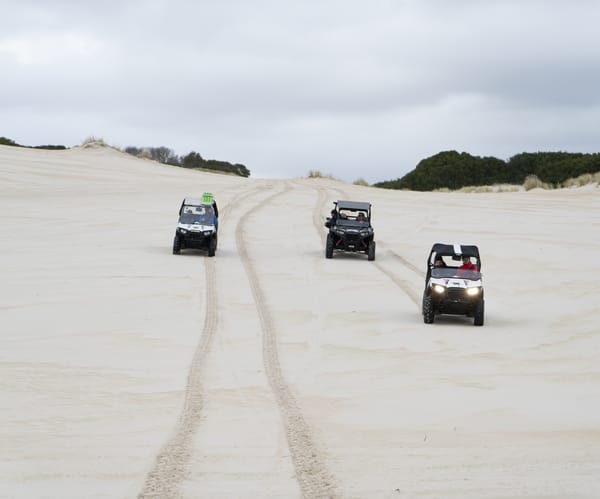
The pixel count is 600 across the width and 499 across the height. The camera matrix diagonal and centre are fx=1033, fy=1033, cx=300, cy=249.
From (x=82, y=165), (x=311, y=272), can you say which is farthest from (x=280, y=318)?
(x=82, y=165)

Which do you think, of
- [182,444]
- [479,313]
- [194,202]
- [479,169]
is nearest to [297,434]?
[182,444]

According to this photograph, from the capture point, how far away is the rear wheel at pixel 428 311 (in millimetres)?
17375

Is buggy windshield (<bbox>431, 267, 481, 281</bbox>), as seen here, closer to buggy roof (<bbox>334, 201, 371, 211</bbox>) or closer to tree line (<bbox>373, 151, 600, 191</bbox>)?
buggy roof (<bbox>334, 201, 371, 211</bbox>)

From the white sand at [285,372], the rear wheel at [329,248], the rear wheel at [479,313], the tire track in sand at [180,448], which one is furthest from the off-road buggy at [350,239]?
the tire track in sand at [180,448]

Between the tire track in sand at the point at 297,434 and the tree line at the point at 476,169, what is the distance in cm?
5507

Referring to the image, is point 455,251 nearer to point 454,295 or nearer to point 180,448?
point 454,295

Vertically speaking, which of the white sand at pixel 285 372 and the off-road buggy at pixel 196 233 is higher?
the off-road buggy at pixel 196 233

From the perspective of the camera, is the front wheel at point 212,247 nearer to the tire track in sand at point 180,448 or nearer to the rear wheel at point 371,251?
the rear wheel at point 371,251

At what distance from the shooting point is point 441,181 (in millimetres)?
77188

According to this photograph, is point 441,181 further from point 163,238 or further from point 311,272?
point 311,272

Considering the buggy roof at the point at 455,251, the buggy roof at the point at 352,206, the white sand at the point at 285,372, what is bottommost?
the white sand at the point at 285,372

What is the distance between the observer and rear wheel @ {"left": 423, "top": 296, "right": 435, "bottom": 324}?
1738 cm

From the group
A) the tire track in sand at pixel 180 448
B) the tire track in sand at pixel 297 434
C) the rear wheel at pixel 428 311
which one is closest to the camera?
the tire track in sand at pixel 180 448

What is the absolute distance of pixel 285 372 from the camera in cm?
1306
